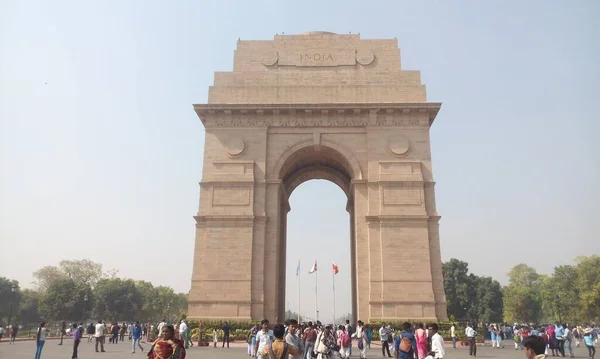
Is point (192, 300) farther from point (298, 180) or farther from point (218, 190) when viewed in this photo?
point (298, 180)

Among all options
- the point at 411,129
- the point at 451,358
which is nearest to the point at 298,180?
the point at 411,129

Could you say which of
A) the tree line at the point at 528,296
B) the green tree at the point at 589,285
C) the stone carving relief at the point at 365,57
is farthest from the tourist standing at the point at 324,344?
the green tree at the point at 589,285

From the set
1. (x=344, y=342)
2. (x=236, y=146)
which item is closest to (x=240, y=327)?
(x=344, y=342)

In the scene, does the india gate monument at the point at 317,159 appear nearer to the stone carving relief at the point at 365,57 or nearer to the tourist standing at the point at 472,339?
the stone carving relief at the point at 365,57

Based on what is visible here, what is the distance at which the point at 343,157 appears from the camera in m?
29.2

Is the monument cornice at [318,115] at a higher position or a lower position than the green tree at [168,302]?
higher

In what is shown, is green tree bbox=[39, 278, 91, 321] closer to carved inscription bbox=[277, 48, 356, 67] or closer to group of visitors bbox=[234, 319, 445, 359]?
carved inscription bbox=[277, 48, 356, 67]

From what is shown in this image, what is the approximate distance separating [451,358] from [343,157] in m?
14.4

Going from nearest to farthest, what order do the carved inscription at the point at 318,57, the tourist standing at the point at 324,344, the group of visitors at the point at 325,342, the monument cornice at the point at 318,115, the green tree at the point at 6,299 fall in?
the group of visitors at the point at 325,342 → the tourist standing at the point at 324,344 → the monument cornice at the point at 318,115 → the carved inscription at the point at 318,57 → the green tree at the point at 6,299

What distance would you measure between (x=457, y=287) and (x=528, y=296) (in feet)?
61.9

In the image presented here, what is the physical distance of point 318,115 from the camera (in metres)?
29.3

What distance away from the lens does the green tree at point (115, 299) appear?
69.8m

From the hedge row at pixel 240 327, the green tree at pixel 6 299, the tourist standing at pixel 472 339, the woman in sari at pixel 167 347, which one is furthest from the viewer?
the green tree at pixel 6 299

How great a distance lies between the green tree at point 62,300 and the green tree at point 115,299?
7.34 m
